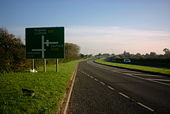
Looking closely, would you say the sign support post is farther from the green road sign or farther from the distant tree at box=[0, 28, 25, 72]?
the distant tree at box=[0, 28, 25, 72]

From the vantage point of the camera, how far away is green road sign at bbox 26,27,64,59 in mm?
14602

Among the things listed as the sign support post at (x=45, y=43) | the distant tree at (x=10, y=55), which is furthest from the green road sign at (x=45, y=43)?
the distant tree at (x=10, y=55)

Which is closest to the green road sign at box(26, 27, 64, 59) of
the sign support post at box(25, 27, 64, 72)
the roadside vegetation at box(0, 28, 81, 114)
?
the sign support post at box(25, 27, 64, 72)

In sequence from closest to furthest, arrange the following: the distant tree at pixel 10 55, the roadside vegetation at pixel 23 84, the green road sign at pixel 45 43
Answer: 1. the roadside vegetation at pixel 23 84
2. the distant tree at pixel 10 55
3. the green road sign at pixel 45 43

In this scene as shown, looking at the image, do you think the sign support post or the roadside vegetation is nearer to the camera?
the roadside vegetation

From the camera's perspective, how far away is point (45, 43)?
1462 centimetres

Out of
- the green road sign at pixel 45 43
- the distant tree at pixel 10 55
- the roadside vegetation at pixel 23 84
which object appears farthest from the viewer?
the green road sign at pixel 45 43

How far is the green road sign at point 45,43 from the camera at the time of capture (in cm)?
1460

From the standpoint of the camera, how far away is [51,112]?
3842 mm

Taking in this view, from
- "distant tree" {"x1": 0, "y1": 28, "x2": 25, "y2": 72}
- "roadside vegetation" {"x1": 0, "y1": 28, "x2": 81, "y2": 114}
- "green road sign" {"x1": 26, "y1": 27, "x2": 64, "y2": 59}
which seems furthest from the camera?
"green road sign" {"x1": 26, "y1": 27, "x2": 64, "y2": 59}

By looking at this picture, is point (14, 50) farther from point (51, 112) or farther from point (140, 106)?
point (140, 106)

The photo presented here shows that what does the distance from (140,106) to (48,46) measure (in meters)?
12.0

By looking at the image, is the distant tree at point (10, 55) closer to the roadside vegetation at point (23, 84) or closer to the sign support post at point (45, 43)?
the roadside vegetation at point (23, 84)

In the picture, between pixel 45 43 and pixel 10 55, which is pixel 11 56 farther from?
pixel 45 43
